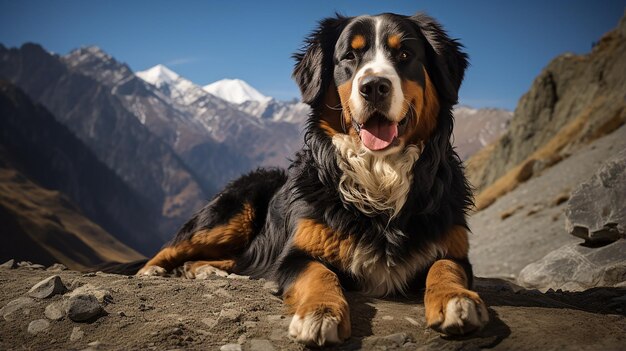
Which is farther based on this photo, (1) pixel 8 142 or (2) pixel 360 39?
(1) pixel 8 142

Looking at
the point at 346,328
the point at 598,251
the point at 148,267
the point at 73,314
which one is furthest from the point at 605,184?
the point at 73,314

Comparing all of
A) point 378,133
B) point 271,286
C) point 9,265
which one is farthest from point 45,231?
point 378,133

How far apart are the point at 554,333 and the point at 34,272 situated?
5.00m

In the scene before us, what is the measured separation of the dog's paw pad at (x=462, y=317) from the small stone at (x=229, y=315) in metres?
1.48

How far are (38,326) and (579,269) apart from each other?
20.9ft

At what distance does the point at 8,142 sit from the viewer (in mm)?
139875

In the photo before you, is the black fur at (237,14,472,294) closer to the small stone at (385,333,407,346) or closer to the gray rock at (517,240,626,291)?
the small stone at (385,333,407,346)

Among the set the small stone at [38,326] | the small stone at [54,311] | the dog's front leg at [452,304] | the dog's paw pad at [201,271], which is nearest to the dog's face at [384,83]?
the dog's front leg at [452,304]

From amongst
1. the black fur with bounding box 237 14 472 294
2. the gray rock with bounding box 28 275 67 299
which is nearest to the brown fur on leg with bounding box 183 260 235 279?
the black fur with bounding box 237 14 472 294

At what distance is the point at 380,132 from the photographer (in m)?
4.36

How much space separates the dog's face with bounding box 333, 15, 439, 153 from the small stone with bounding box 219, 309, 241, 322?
1.81 m

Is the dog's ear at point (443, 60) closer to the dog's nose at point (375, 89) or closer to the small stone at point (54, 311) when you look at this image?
the dog's nose at point (375, 89)

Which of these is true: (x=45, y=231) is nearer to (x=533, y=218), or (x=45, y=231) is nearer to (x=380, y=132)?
(x=533, y=218)

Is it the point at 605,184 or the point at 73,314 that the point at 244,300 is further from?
the point at 605,184
